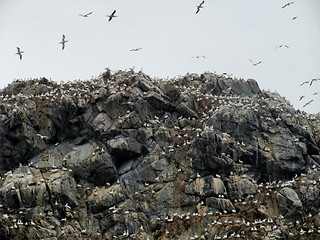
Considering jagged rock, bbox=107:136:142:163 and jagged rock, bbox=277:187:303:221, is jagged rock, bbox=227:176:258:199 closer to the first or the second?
jagged rock, bbox=277:187:303:221

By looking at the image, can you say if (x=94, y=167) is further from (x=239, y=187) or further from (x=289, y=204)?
(x=289, y=204)

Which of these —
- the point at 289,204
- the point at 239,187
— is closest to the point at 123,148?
the point at 239,187

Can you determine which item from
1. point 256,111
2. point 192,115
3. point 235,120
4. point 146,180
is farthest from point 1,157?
point 256,111

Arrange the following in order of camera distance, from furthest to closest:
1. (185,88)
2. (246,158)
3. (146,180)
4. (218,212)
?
1. (185,88)
2. (246,158)
3. (146,180)
4. (218,212)

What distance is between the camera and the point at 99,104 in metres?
58.0

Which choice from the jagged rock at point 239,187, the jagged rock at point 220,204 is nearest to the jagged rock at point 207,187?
the jagged rock at point 220,204

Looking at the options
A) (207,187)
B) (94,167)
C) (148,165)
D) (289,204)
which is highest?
(94,167)

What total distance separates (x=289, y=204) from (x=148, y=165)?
1645 centimetres

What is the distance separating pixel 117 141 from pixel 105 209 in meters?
8.97

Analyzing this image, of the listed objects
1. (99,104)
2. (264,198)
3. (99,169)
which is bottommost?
(264,198)

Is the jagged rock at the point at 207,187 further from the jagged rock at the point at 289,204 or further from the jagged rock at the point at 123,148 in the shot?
the jagged rock at the point at 123,148

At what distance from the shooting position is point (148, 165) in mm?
52281

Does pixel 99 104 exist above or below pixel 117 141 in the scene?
above

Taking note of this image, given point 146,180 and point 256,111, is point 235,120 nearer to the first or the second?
point 256,111
